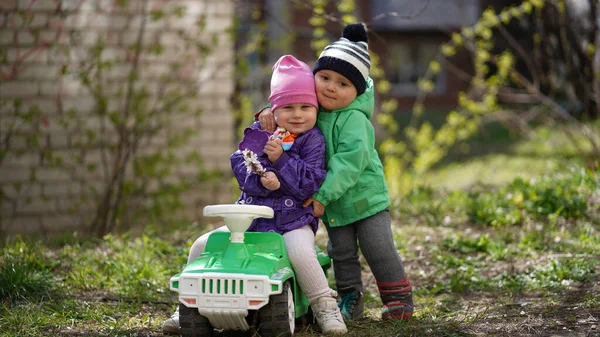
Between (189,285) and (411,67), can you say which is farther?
(411,67)

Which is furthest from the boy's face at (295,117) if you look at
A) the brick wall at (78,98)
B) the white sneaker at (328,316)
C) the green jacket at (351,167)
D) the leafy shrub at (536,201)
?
the brick wall at (78,98)

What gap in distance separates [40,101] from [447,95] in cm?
1917

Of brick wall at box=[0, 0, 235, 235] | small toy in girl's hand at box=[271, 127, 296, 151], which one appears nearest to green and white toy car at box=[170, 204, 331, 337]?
small toy in girl's hand at box=[271, 127, 296, 151]

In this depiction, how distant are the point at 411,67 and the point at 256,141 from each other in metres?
23.2

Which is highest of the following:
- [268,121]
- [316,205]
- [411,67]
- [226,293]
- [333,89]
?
[411,67]

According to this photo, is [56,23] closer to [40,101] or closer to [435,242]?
[40,101]

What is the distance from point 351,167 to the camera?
358cm

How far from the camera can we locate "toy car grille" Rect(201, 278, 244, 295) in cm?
311

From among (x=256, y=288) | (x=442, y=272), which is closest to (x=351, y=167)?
(x=256, y=288)

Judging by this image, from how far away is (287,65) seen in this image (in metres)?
3.68

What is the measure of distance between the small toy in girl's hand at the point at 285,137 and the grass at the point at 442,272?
0.87 m

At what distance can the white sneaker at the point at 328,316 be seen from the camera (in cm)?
342

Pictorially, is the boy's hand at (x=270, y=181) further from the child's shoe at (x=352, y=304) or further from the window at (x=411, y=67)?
the window at (x=411, y=67)

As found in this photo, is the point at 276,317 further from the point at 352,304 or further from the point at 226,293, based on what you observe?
the point at 352,304
